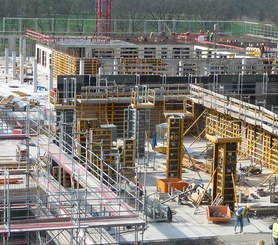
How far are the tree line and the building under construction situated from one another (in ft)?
119

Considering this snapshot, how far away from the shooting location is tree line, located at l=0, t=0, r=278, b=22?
250 feet

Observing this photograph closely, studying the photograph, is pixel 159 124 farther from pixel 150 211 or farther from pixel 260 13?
pixel 260 13

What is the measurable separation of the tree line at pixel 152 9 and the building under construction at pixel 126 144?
3627 cm

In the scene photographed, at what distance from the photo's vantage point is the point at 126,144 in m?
23.6

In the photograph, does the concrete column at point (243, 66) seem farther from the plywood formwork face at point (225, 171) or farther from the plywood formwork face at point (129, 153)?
the plywood formwork face at point (225, 171)

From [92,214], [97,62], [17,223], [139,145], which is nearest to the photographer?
[17,223]

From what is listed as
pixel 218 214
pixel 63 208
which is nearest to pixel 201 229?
pixel 218 214

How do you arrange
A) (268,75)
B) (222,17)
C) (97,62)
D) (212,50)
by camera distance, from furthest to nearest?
(222,17)
(212,50)
(97,62)
(268,75)

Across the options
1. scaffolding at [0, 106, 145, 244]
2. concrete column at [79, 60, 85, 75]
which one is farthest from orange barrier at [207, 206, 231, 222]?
concrete column at [79, 60, 85, 75]

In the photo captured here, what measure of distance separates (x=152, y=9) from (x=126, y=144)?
2379 inches

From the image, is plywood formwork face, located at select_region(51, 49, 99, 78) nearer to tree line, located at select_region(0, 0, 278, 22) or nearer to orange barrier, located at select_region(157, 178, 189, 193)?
orange barrier, located at select_region(157, 178, 189, 193)

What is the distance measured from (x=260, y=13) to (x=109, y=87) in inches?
2368

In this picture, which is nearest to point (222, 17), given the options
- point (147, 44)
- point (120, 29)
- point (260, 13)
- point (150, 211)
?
point (260, 13)

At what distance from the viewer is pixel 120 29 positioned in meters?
70.1
